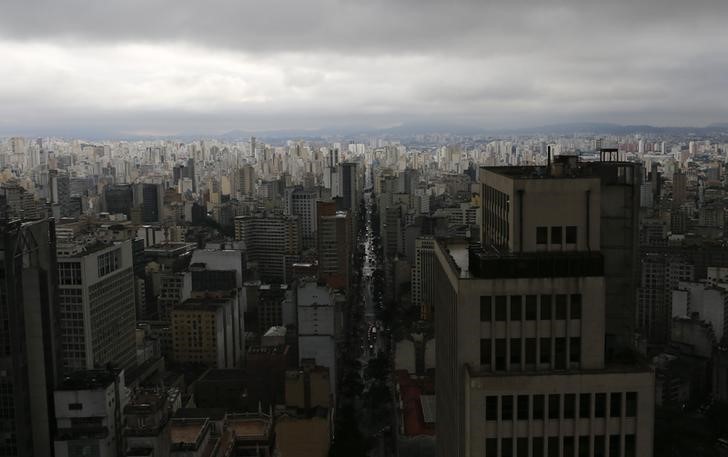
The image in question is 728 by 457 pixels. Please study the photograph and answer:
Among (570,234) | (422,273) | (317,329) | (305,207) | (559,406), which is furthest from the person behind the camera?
(305,207)

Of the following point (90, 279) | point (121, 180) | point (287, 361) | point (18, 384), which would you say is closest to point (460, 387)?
point (18, 384)

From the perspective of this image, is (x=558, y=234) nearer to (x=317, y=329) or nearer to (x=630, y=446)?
(x=630, y=446)

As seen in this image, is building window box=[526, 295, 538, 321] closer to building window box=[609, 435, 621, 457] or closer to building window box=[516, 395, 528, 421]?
building window box=[516, 395, 528, 421]

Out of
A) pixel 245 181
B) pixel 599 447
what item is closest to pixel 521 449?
pixel 599 447

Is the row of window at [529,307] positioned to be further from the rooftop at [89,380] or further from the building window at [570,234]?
the rooftop at [89,380]

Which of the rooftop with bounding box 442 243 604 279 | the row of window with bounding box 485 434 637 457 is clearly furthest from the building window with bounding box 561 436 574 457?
the rooftop with bounding box 442 243 604 279

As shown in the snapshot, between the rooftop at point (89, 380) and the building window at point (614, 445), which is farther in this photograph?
the rooftop at point (89, 380)

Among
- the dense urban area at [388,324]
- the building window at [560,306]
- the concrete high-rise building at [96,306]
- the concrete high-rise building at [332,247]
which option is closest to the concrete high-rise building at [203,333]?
the dense urban area at [388,324]
